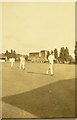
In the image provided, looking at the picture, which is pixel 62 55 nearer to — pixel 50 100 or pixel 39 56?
pixel 39 56

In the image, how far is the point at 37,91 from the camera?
2418 millimetres

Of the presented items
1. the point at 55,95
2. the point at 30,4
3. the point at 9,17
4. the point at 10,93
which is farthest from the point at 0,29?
the point at 55,95

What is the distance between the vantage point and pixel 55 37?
95.8 inches

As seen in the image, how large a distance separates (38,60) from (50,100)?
1.14 ft

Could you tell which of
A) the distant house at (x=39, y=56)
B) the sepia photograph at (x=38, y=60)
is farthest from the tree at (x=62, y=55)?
the distant house at (x=39, y=56)

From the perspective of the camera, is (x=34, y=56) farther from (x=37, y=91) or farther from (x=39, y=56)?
(x=37, y=91)

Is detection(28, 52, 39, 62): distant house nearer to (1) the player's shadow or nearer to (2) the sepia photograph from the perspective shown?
(2) the sepia photograph

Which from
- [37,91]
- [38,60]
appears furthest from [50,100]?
[38,60]

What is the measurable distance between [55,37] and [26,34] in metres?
0.24

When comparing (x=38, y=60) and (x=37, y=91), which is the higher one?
(x=38, y=60)

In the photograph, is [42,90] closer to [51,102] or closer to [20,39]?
[51,102]

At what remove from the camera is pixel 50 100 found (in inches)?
95.6

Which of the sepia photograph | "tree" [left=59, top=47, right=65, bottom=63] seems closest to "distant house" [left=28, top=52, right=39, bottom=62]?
the sepia photograph

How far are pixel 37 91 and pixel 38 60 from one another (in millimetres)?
257
